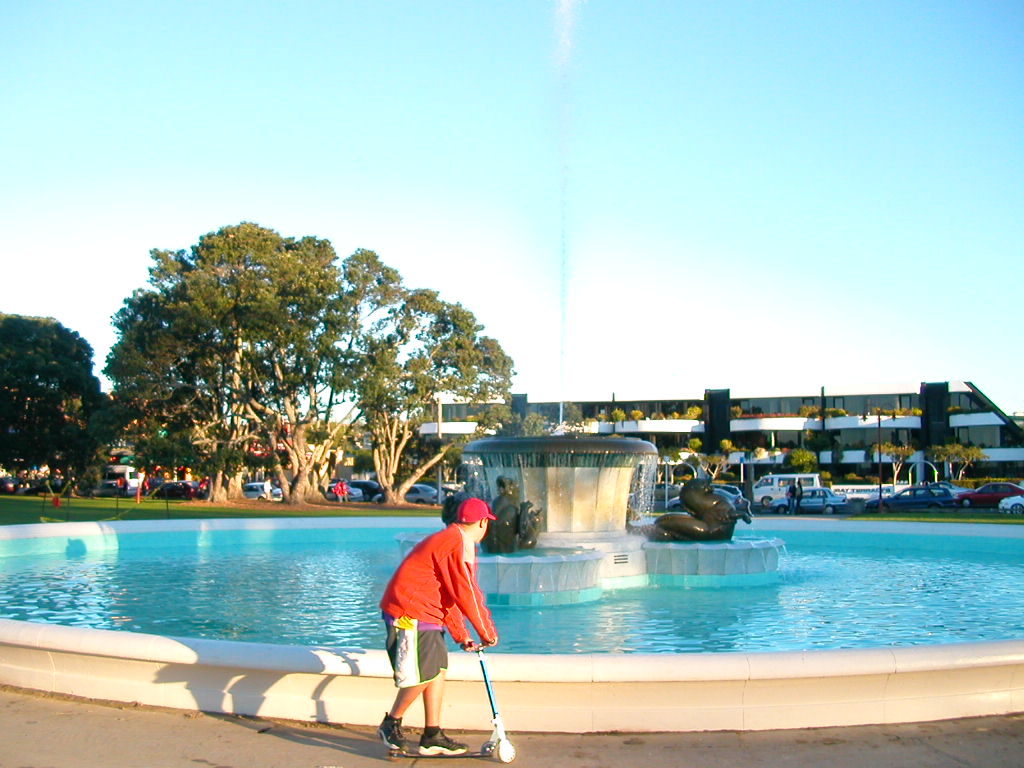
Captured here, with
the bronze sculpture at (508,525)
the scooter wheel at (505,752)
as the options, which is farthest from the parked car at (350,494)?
the scooter wheel at (505,752)

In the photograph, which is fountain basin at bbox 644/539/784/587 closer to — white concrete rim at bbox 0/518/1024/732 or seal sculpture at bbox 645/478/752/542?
seal sculpture at bbox 645/478/752/542

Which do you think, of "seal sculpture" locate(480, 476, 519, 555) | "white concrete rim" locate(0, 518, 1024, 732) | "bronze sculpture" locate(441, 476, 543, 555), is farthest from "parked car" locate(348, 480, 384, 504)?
"white concrete rim" locate(0, 518, 1024, 732)

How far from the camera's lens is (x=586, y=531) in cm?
1599

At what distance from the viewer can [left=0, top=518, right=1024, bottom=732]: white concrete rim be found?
6285 mm

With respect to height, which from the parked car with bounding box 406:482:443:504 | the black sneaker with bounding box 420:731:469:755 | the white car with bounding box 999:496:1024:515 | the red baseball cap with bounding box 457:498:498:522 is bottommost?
the parked car with bounding box 406:482:443:504

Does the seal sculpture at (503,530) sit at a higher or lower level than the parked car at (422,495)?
higher

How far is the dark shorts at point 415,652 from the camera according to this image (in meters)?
5.77

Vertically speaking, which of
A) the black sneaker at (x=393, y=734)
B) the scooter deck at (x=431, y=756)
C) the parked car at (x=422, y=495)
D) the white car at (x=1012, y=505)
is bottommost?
the parked car at (x=422, y=495)

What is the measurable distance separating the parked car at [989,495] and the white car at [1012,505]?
2105mm

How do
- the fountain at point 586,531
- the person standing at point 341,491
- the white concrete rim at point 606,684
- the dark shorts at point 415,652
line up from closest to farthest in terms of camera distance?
the dark shorts at point 415,652
the white concrete rim at point 606,684
the fountain at point 586,531
the person standing at point 341,491

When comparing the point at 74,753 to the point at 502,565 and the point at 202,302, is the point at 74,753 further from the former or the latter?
the point at 202,302

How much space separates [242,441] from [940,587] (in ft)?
116

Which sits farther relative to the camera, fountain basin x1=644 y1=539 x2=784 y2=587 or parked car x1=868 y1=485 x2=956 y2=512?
parked car x1=868 y1=485 x2=956 y2=512

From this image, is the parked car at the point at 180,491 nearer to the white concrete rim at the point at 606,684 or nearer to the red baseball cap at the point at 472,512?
the white concrete rim at the point at 606,684
